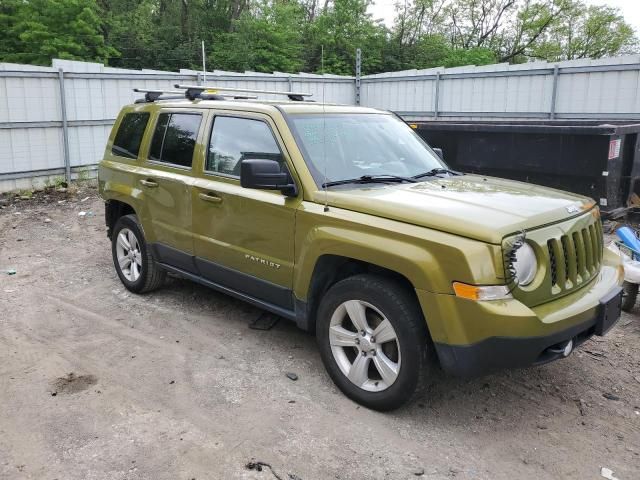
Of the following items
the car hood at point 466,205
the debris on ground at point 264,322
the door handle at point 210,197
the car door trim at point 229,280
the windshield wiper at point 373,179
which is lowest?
the debris on ground at point 264,322

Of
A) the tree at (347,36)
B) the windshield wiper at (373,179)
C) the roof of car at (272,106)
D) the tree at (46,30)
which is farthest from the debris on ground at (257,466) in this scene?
the tree at (347,36)

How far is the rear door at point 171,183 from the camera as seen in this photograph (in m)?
4.86

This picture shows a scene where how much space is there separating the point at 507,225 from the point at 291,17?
88.9ft

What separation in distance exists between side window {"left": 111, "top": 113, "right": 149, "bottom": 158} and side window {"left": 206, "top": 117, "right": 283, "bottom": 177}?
3.94 feet

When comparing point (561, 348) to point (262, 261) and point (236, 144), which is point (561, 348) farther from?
point (236, 144)

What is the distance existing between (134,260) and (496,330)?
153 inches

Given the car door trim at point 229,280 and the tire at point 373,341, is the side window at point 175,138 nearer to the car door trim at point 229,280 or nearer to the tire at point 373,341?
the car door trim at point 229,280

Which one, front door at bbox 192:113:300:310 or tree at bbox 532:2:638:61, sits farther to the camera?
tree at bbox 532:2:638:61

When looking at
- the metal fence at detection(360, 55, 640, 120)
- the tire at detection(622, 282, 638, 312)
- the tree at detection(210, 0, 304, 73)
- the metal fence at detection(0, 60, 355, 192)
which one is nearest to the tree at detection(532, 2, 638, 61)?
the tree at detection(210, 0, 304, 73)

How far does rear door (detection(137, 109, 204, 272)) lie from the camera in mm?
4863

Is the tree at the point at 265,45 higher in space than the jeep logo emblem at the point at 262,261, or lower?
higher

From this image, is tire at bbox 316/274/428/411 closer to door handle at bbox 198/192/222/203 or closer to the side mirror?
the side mirror

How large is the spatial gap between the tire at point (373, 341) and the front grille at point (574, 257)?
822 millimetres

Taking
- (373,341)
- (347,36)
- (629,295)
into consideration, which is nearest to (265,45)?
(347,36)
